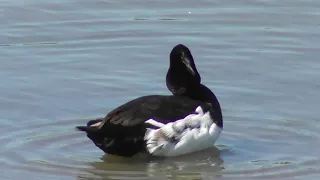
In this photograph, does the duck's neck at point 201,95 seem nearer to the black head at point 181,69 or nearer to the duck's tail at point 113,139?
the black head at point 181,69

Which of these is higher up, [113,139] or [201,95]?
[201,95]

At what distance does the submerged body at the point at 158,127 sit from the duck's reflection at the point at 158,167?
0.10 m

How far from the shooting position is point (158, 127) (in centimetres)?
977

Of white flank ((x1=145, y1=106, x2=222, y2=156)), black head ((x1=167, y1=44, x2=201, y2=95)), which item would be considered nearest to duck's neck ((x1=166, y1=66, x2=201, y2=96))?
black head ((x1=167, y1=44, x2=201, y2=95))

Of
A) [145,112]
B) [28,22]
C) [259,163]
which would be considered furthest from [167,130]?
[28,22]

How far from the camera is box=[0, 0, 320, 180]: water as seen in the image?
32.5 ft

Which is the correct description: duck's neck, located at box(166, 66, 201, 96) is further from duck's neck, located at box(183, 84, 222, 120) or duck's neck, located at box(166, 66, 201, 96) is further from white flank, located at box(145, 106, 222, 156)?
white flank, located at box(145, 106, 222, 156)

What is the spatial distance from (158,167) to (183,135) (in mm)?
385

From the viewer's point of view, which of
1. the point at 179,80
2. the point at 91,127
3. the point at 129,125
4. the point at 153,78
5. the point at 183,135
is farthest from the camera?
the point at 153,78

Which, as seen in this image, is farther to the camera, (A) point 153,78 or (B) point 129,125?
(A) point 153,78

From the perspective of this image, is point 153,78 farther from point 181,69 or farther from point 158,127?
point 158,127

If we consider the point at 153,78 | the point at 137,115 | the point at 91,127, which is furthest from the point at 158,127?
the point at 153,78

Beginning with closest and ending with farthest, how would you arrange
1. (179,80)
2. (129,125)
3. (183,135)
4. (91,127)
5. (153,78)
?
(129,125) → (91,127) → (183,135) → (179,80) → (153,78)

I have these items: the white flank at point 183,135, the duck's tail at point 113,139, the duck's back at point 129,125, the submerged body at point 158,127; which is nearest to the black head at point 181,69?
the submerged body at point 158,127
